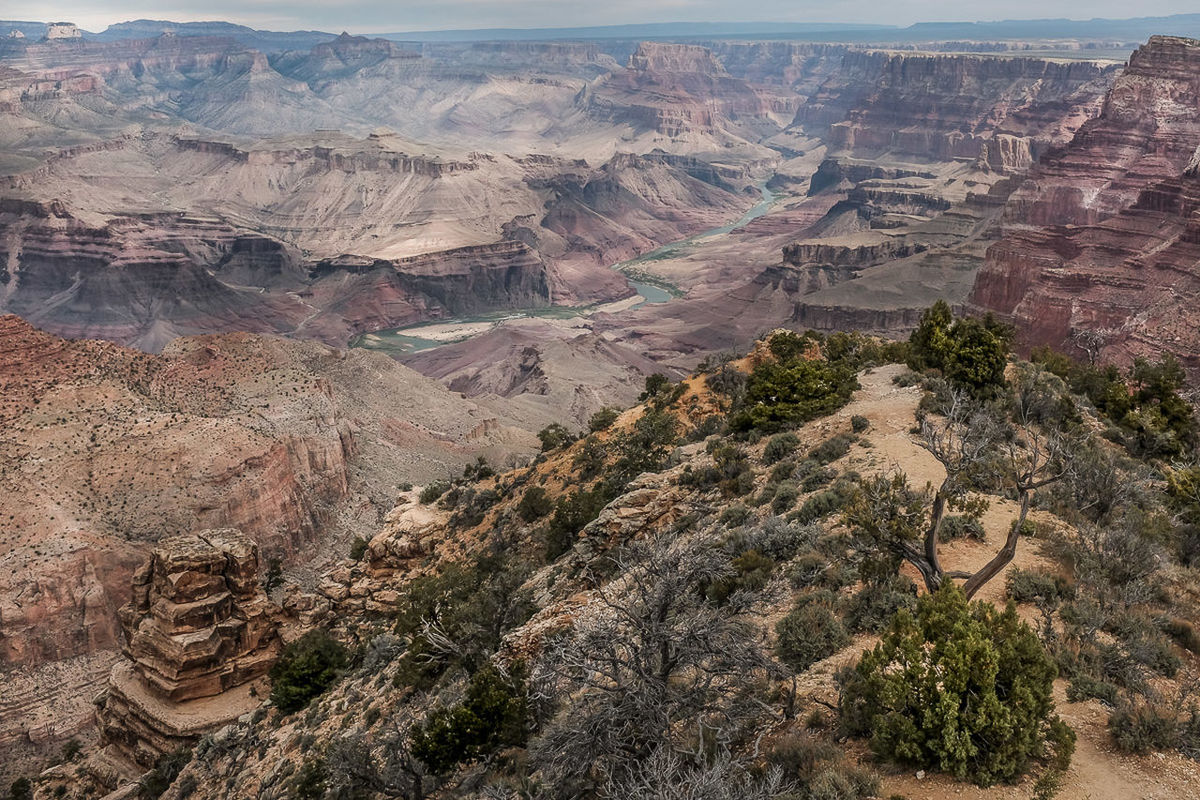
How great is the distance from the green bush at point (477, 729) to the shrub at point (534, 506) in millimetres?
15976

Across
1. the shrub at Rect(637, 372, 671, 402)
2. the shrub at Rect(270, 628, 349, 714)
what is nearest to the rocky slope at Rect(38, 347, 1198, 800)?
the shrub at Rect(270, 628, 349, 714)

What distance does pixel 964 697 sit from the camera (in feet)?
36.6

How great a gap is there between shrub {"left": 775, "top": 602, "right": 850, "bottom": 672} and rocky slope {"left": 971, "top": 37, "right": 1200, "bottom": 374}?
164ft

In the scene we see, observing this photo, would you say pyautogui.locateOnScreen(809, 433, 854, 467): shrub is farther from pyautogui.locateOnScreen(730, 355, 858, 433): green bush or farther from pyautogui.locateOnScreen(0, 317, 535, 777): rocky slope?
pyautogui.locateOnScreen(0, 317, 535, 777): rocky slope

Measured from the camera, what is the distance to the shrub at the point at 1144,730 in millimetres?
11242

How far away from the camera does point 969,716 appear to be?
430 inches

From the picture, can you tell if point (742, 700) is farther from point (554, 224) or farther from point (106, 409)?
point (554, 224)

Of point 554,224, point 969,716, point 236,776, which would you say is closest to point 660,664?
point 969,716

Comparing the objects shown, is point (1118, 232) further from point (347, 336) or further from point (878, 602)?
point (347, 336)

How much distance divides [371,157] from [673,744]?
669ft

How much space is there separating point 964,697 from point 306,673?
22.8 m

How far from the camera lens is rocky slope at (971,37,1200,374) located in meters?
61.5

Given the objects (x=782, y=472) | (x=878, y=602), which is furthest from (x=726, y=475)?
(x=878, y=602)

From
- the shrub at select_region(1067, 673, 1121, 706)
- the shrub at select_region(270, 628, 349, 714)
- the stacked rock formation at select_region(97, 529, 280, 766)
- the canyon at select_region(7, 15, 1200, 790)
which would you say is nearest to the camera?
the shrub at select_region(1067, 673, 1121, 706)
